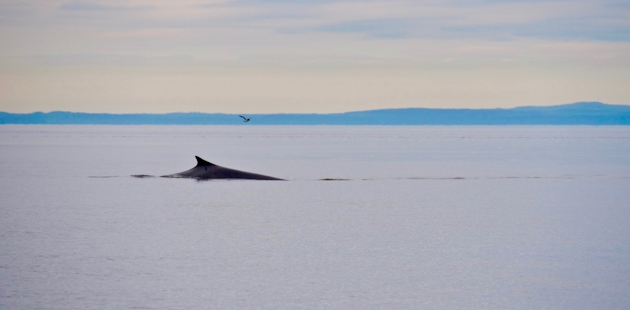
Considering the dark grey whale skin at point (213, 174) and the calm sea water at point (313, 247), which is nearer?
the calm sea water at point (313, 247)

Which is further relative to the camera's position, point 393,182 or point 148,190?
point 393,182

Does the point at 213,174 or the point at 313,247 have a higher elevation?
the point at 213,174

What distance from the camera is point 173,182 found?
43.1 meters

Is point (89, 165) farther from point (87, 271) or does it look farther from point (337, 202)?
point (87, 271)

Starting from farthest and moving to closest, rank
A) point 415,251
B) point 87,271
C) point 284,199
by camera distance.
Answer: point 284,199, point 415,251, point 87,271


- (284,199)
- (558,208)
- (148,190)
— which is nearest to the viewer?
(558,208)

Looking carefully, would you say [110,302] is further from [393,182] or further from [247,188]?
[393,182]

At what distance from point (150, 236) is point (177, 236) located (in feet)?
2.49

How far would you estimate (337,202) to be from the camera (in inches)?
1300

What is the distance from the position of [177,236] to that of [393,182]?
70.4ft

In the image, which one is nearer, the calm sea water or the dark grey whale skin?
the calm sea water

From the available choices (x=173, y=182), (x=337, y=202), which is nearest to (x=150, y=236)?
Result: (x=337, y=202)

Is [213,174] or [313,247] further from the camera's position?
[213,174]

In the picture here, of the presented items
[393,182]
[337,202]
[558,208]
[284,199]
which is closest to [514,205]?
[558,208]
